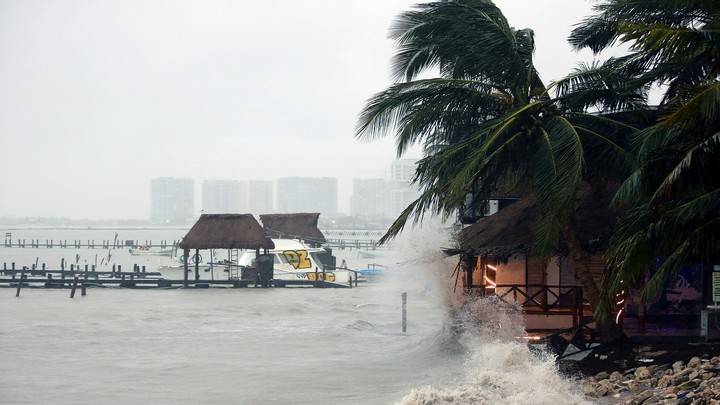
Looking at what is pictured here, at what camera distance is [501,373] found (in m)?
18.7

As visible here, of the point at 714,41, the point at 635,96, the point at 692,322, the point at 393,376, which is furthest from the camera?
the point at 393,376

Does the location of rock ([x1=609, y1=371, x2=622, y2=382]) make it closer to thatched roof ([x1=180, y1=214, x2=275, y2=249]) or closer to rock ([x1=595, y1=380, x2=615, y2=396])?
rock ([x1=595, y1=380, x2=615, y2=396])

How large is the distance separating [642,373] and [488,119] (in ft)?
22.8

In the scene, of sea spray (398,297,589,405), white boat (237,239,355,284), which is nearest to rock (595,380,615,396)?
sea spray (398,297,589,405)

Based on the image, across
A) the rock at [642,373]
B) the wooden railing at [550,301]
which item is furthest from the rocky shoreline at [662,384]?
the wooden railing at [550,301]

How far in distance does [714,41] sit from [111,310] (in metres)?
39.9

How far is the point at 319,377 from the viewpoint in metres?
23.8

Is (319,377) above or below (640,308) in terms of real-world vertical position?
below

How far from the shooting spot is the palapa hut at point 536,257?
20.3 metres

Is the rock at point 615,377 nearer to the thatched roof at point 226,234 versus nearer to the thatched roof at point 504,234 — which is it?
the thatched roof at point 504,234

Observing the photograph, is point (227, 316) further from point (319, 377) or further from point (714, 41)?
point (714, 41)

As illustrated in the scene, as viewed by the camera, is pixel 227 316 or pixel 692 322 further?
pixel 227 316

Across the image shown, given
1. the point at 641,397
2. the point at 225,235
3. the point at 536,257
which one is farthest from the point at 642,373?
the point at 225,235

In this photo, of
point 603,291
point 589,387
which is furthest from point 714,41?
point 589,387
